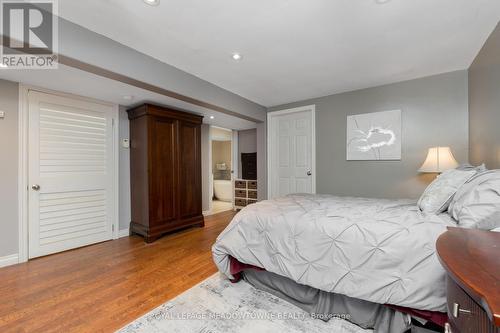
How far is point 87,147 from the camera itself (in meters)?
3.13

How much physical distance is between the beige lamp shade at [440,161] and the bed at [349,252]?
1044 millimetres

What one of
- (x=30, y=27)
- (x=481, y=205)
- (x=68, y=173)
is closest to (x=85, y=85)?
(x=30, y=27)

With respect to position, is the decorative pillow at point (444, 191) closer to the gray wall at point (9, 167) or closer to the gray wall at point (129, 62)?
the gray wall at point (129, 62)

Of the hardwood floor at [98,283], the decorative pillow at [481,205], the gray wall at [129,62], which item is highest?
the gray wall at [129,62]

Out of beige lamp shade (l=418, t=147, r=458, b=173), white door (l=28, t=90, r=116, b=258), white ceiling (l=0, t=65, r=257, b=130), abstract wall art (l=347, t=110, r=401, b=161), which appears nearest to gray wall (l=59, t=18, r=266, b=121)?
white ceiling (l=0, t=65, r=257, b=130)

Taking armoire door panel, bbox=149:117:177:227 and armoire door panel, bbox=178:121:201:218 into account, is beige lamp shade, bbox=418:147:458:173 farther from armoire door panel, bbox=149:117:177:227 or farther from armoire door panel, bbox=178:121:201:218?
armoire door panel, bbox=149:117:177:227

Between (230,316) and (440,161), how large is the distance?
285cm

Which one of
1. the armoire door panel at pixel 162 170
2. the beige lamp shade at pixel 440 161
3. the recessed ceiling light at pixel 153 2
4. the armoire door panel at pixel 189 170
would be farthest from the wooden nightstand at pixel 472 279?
the armoire door panel at pixel 189 170

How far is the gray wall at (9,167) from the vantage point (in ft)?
8.08

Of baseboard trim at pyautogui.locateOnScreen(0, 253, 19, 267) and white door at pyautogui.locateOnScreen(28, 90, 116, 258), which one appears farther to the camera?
white door at pyautogui.locateOnScreen(28, 90, 116, 258)

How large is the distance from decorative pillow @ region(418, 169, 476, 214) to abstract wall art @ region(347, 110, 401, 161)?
4.90 ft

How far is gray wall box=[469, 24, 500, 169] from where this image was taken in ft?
6.47

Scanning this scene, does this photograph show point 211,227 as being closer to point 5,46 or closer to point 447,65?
point 5,46

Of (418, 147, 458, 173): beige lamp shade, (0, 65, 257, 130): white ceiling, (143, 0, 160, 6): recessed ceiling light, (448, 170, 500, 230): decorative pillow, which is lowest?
(448, 170, 500, 230): decorative pillow
